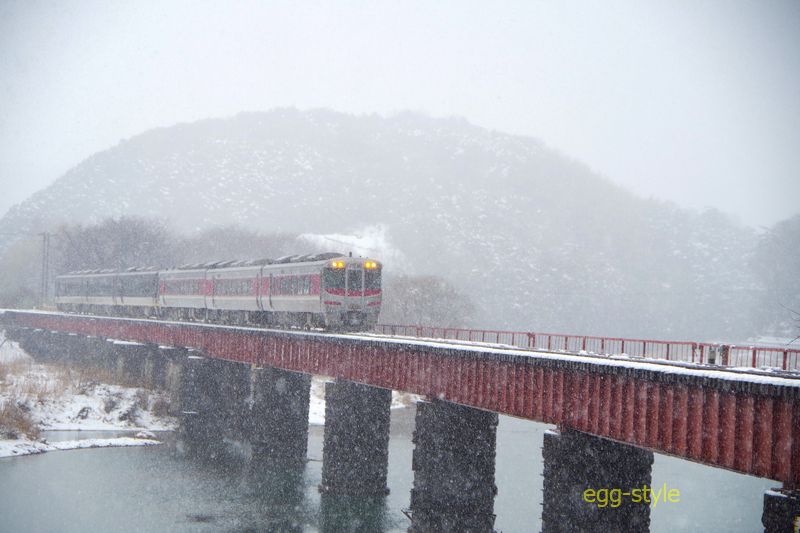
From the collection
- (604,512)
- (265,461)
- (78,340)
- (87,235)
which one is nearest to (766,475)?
(604,512)

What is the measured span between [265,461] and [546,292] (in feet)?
359

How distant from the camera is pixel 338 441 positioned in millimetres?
33875

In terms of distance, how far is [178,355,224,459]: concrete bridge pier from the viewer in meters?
45.5

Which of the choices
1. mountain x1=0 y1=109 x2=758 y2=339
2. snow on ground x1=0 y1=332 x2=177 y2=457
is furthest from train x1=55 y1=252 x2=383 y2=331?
mountain x1=0 y1=109 x2=758 y2=339

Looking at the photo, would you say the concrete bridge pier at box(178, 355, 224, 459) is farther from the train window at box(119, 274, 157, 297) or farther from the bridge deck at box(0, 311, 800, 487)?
the bridge deck at box(0, 311, 800, 487)

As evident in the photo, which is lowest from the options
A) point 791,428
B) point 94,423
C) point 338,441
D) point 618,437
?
point 94,423

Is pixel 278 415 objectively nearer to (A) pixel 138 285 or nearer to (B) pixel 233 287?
(B) pixel 233 287

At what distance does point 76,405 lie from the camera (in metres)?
50.4

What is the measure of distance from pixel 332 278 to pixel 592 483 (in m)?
19.6

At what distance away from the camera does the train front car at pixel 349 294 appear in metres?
36.4

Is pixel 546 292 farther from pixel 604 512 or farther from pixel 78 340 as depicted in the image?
pixel 604 512

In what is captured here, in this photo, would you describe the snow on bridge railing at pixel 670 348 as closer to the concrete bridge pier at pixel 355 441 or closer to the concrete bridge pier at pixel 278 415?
the concrete bridge pier at pixel 355 441

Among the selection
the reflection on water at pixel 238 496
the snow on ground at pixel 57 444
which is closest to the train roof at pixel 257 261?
the reflection on water at pixel 238 496

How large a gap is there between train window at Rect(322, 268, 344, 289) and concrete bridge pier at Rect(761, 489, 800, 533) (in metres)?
24.0
